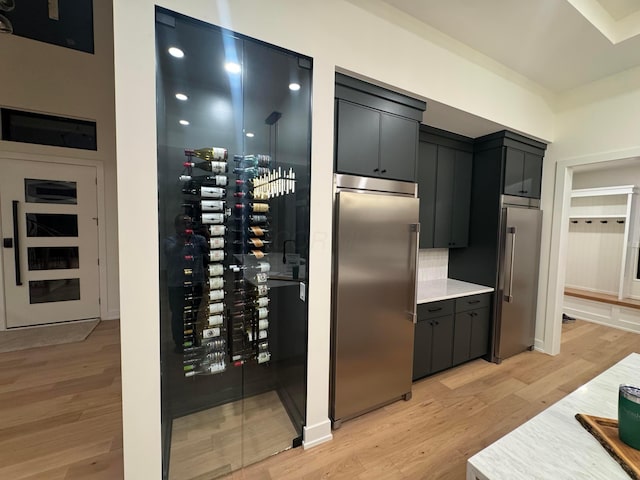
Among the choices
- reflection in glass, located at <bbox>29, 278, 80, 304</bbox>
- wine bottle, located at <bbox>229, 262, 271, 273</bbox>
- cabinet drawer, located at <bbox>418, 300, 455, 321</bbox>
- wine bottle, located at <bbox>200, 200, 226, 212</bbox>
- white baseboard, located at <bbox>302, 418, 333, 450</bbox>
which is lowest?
white baseboard, located at <bbox>302, 418, 333, 450</bbox>

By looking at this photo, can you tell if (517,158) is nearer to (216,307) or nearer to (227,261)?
(227,261)

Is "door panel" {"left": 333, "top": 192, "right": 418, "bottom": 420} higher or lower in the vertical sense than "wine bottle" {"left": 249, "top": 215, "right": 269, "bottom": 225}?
lower

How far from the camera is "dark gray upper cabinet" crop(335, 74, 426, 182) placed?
1818mm

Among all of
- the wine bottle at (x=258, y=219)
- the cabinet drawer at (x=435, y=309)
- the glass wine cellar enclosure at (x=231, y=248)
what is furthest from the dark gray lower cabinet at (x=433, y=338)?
the wine bottle at (x=258, y=219)

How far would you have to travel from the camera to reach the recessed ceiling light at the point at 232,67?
1.56 meters

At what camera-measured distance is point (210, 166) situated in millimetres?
1720

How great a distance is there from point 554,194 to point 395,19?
9.09 feet

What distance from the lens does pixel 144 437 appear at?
1.31 m

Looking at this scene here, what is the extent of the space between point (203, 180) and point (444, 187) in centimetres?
253

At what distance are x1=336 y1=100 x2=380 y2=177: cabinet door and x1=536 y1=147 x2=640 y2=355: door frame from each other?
102 inches

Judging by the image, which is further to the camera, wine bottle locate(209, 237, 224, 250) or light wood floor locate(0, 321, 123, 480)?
wine bottle locate(209, 237, 224, 250)

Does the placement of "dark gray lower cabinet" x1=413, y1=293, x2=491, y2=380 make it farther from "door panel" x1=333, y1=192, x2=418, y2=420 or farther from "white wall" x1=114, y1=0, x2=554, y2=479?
"white wall" x1=114, y1=0, x2=554, y2=479

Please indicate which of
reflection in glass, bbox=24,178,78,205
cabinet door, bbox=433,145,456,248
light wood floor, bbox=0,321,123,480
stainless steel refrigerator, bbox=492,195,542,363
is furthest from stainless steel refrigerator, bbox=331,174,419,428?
reflection in glass, bbox=24,178,78,205

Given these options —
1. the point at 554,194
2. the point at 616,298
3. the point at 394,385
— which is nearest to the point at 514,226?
the point at 554,194
